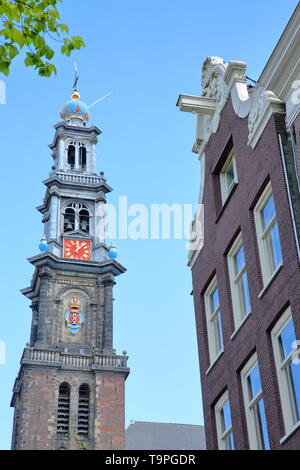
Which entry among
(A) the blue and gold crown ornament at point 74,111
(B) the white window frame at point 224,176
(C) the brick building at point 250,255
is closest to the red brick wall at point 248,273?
(C) the brick building at point 250,255

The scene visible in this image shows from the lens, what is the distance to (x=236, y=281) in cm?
1936

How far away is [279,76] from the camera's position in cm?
1820

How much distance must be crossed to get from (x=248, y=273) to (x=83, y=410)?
50656mm

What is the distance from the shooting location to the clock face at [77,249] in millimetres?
74125

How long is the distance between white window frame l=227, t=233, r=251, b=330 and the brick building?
3 cm

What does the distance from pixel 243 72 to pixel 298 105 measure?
156 inches

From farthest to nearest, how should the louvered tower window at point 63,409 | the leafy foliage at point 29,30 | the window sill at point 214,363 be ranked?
1. the louvered tower window at point 63,409
2. the window sill at point 214,363
3. the leafy foliage at point 29,30

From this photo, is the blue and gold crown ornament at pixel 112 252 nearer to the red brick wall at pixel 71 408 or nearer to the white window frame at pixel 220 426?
the red brick wall at pixel 71 408

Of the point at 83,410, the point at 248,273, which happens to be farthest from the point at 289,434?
the point at 83,410

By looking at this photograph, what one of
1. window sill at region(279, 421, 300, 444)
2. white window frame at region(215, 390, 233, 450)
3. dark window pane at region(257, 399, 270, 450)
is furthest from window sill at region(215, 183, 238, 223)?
window sill at region(279, 421, 300, 444)

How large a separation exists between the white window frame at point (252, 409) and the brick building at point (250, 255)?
20 millimetres

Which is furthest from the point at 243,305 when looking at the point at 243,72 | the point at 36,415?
the point at 36,415

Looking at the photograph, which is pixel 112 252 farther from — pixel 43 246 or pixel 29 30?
pixel 29 30
